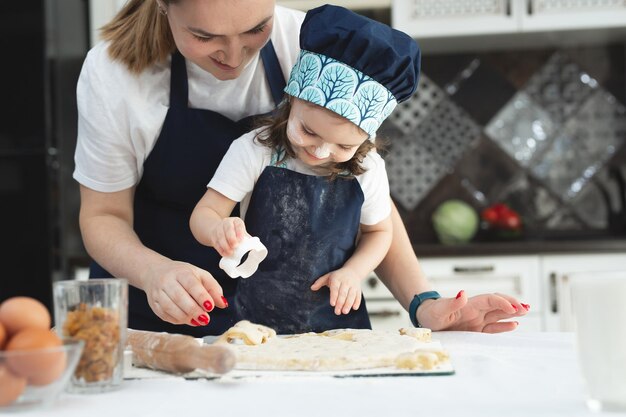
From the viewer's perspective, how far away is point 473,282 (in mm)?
3047

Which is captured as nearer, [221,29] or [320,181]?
[221,29]

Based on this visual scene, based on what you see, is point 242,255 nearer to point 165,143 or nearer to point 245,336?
point 245,336

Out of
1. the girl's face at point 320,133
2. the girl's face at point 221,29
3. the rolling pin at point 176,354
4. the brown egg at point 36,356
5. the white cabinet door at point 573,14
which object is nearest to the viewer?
the brown egg at point 36,356

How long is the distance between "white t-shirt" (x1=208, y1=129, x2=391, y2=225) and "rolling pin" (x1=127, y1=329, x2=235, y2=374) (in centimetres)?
39

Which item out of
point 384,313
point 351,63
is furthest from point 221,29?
point 384,313

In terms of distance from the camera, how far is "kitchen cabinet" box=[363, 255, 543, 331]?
9.90 feet

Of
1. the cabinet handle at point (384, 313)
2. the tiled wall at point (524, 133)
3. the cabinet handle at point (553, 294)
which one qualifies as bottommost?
the cabinet handle at point (384, 313)

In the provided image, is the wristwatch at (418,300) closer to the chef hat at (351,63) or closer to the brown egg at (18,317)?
the chef hat at (351,63)

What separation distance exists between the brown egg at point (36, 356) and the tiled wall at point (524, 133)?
2806mm

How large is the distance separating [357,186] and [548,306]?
5.57ft

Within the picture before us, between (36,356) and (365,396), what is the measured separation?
1.10 ft

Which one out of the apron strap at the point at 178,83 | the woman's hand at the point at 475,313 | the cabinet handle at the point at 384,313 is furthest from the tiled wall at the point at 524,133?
the woman's hand at the point at 475,313

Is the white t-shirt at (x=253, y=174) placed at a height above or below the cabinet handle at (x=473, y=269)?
above

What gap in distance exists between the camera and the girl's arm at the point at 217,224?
1178 mm
